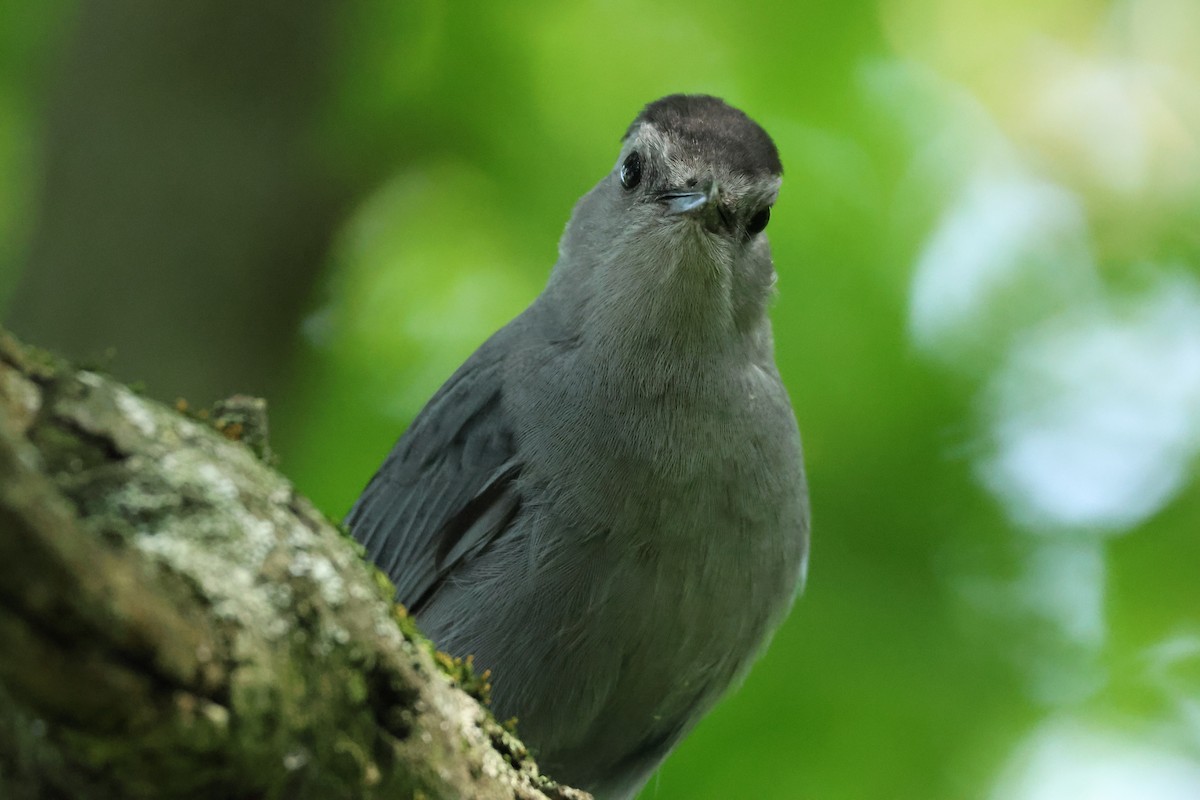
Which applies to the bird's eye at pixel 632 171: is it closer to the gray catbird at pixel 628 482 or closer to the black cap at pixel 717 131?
the gray catbird at pixel 628 482

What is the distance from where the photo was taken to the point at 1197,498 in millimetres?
6492

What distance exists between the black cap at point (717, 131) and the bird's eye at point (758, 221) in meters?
0.16

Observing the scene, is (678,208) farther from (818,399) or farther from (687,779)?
(687,779)

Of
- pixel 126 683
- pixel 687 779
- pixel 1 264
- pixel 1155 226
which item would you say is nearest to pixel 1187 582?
pixel 1155 226

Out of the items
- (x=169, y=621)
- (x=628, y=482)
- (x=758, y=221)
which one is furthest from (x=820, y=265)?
(x=169, y=621)

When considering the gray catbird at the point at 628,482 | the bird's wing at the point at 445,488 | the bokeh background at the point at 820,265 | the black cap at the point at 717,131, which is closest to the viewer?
the gray catbird at the point at 628,482

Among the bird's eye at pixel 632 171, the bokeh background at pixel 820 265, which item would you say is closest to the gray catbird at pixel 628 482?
the bird's eye at pixel 632 171

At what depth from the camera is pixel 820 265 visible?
6.92 metres

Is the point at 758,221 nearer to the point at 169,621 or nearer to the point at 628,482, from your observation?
the point at 628,482

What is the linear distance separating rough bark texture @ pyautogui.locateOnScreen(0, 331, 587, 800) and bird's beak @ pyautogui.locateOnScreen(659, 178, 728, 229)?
2.92m

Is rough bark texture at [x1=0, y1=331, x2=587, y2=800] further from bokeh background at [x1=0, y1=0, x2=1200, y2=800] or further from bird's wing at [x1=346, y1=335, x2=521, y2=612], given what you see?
bokeh background at [x1=0, y1=0, x2=1200, y2=800]

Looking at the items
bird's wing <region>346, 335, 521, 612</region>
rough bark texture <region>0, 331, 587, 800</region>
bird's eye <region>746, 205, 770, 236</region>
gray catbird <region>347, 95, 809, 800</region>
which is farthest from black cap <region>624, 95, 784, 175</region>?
rough bark texture <region>0, 331, 587, 800</region>

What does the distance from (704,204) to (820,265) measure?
2234mm

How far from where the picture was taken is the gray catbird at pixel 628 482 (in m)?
4.47
